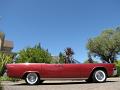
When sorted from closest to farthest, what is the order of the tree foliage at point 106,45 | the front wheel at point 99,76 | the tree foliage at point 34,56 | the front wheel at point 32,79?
the front wheel at point 32,79
the front wheel at point 99,76
the tree foliage at point 34,56
the tree foliage at point 106,45

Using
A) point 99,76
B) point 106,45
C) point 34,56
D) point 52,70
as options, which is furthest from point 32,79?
point 106,45

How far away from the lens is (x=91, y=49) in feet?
254

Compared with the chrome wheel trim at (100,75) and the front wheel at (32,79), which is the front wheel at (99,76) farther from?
the front wheel at (32,79)

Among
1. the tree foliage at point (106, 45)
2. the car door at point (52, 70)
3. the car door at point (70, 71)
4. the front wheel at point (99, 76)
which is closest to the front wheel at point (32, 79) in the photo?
the car door at point (52, 70)

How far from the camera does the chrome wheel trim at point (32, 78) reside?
17.7 m

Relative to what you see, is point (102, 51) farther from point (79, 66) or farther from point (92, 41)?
point (79, 66)

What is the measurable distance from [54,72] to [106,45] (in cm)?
5829

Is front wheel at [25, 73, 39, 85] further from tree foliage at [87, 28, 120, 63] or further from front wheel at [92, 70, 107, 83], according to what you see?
tree foliage at [87, 28, 120, 63]

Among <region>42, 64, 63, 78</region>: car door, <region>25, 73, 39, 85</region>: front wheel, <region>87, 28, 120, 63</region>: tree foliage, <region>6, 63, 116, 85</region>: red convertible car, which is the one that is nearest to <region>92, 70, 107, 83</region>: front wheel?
<region>6, 63, 116, 85</region>: red convertible car

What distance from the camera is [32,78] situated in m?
17.8

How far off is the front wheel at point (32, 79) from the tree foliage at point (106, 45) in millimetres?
58255

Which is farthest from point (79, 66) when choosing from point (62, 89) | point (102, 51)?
point (102, 51)

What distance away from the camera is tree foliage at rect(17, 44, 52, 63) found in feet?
150

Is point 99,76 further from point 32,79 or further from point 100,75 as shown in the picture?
point 32,79
